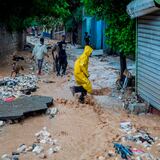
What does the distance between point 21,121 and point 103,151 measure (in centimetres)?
302

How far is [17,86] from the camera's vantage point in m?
14.9

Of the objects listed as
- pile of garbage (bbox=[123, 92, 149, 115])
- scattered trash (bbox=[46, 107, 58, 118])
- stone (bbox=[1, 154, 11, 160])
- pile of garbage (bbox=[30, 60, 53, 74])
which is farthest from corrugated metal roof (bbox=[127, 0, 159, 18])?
pile of garbage (bbox=[30, 60, 53, 74])

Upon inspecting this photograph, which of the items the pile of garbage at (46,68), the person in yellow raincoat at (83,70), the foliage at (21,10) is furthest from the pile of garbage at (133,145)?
the foliage at (21,10)

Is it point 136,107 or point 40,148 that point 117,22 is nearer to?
point 136,107

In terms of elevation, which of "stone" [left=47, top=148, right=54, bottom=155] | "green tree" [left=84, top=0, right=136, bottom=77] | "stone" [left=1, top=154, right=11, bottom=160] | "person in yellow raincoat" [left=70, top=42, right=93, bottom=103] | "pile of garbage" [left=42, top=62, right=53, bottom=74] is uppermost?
"green tree" [left=84, top=0, right=136, bottom=77]

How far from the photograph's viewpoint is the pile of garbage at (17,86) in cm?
1344

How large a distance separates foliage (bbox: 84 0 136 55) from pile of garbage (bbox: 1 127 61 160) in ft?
15.2

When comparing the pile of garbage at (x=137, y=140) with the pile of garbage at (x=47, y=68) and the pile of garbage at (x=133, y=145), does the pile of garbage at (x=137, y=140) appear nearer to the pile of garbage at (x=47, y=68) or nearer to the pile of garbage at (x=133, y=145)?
the pile of garbage at (x=133, y=145)

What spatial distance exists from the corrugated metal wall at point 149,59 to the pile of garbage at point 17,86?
154 inches

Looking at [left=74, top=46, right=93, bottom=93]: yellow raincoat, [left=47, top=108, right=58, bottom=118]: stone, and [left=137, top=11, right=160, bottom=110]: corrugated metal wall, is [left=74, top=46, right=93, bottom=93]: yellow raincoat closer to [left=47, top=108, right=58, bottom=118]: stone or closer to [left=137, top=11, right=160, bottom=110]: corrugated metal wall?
[left=47, top=108, right=58, bottom=118]: stone

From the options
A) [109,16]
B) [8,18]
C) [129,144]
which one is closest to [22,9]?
[8,18]

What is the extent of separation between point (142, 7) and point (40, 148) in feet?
13.1

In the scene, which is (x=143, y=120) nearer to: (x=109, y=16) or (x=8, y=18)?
(x=109, y=16)

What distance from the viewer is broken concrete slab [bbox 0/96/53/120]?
10.4m
